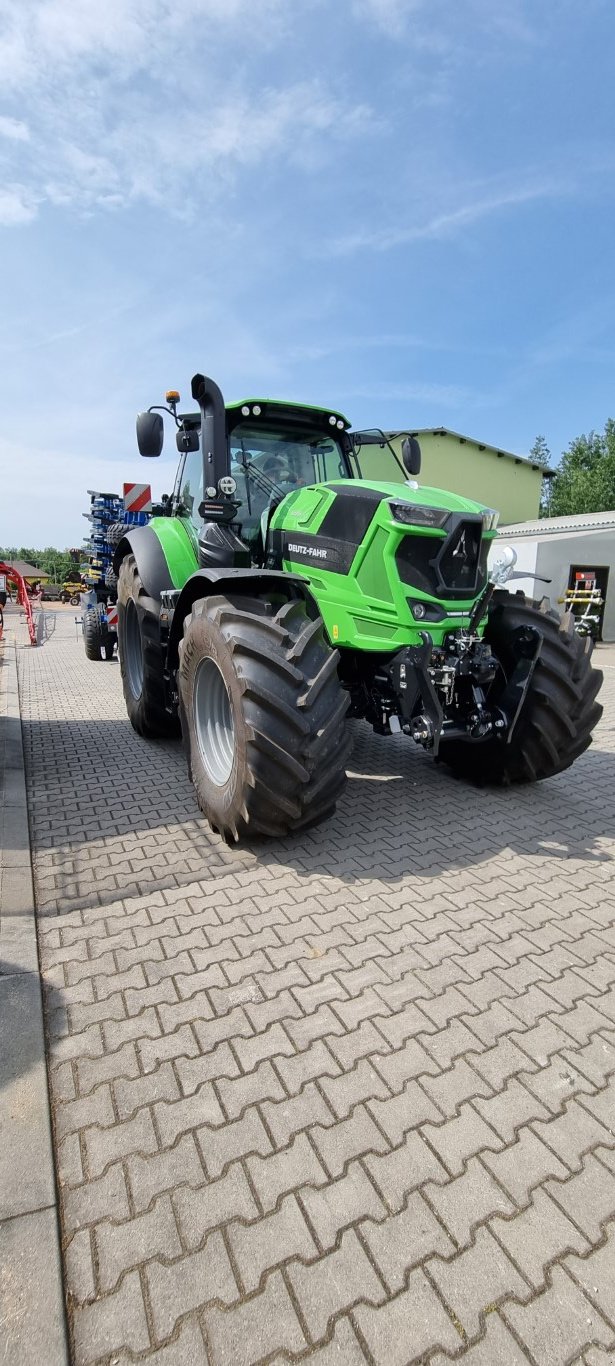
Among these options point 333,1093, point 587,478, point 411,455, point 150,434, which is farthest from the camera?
point 587,478

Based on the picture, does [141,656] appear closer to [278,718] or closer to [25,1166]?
[278,718]

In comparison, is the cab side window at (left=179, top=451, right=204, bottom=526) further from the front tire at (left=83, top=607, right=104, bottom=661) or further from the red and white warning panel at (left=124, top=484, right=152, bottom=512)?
the front tire at (left=83, top=607, right=104, bottom=661)

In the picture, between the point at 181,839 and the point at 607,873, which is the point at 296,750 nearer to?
the point at 181,839

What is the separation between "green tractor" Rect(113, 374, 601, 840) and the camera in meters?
2.99

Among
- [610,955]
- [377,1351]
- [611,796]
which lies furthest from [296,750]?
[611,796]

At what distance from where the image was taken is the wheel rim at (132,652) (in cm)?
549

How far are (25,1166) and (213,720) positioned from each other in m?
2.38

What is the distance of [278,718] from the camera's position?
2.90m

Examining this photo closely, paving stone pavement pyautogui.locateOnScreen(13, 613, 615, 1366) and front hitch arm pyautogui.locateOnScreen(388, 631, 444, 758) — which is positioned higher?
front hitch arm pyautogui.locateOnScreen(388, 631, 444, 758)

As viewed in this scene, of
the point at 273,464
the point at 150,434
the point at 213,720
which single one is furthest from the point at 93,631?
the point at 213,720

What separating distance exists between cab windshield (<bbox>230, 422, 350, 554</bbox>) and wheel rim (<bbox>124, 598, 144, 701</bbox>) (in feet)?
5.61

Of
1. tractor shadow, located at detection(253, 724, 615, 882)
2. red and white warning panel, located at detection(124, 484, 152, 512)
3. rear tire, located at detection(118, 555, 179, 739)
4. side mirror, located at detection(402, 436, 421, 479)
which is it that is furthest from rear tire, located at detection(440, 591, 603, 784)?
red and white warning panel, located at detection(124, 484, 152, 512)

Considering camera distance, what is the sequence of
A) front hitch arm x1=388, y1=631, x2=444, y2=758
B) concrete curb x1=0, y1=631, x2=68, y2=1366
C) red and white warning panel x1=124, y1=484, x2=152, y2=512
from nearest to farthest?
1. concrete curb x1=0, y1=631, x2=68, y2=1366
2. front hitch arm x1=388, y1=631, x2=444, y2=758
3. red and white warning panel x1=124, y1=484, x2=152, y2=512

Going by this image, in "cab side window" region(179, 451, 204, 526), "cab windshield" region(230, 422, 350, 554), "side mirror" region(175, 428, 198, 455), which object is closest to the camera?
"cab windshield" region(230, 422, 350, 554)
